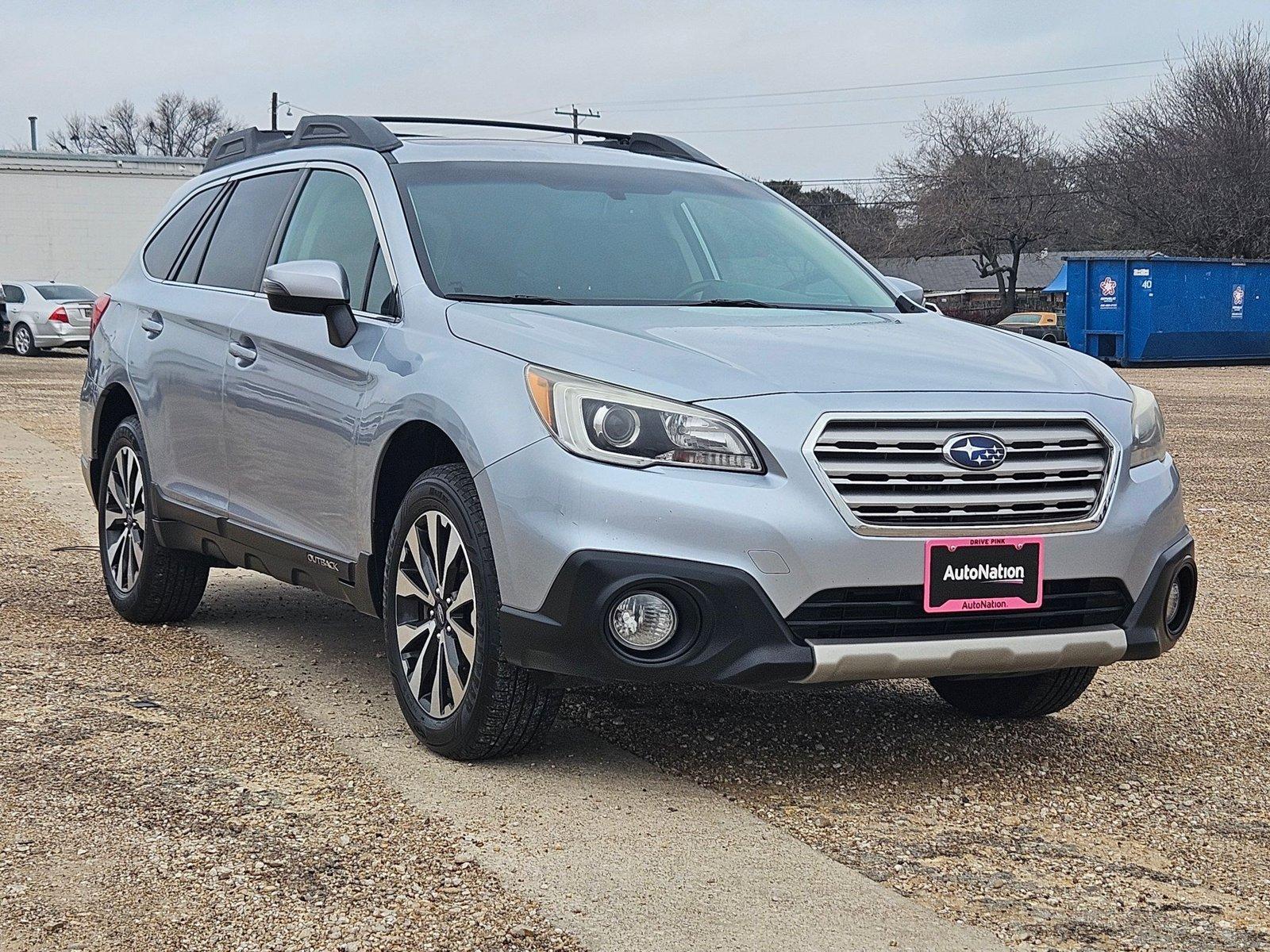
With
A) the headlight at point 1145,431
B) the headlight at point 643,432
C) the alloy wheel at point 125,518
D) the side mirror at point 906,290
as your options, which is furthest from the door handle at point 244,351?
the headlight at point 1145,431

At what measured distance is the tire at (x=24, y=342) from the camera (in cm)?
3309

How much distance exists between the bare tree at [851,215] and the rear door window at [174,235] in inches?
2343

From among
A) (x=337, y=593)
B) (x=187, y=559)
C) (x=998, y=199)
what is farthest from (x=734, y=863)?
(x=998, y=199)

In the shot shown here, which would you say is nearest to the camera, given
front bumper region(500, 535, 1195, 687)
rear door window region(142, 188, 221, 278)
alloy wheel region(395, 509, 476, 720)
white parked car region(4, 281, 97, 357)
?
front bumper region(500, 535, 1195, 687)

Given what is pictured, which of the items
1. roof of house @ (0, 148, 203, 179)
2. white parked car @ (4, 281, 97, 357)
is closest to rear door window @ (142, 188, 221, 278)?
white parked car @ (4, 281, 97, 357)

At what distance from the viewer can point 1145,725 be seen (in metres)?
5.27

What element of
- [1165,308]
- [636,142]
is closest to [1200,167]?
[1165,308]

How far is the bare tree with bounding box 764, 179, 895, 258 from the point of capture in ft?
243

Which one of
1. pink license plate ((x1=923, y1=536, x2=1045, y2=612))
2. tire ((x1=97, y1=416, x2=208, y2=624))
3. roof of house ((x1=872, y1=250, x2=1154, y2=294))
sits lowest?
tire ((x1=97, y1=416, x2=208, y2=624))

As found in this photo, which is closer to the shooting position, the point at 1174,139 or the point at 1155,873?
the point at 1155,873

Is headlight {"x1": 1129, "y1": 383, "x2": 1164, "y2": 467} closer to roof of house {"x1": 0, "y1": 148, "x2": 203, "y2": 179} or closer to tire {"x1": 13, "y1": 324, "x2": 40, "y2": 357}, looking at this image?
tire {"x1": 13, "y1": 324, "x2": 40, "y2": 357}

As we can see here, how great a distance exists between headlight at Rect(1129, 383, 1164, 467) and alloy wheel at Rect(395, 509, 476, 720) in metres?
1.80

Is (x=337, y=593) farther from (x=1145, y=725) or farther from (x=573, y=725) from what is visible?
(x=1145, y=725)

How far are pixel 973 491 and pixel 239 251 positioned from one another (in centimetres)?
314
